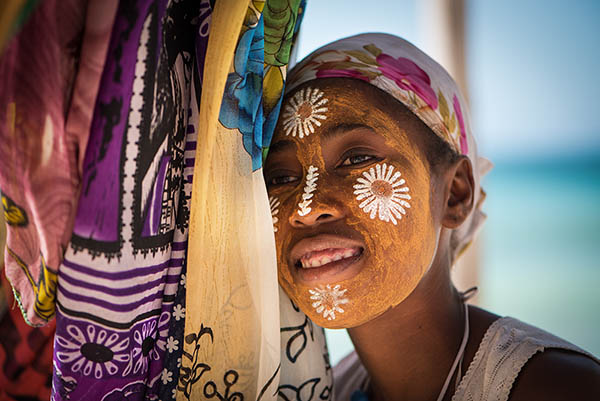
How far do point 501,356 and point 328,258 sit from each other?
456mm

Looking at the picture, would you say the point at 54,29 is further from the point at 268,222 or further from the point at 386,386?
the point at 386,386

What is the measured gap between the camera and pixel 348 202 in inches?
42.8

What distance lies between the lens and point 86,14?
734 mm

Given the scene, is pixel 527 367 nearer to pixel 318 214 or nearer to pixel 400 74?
pixel 318 214

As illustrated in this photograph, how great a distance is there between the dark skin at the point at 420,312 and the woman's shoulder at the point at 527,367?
12mm

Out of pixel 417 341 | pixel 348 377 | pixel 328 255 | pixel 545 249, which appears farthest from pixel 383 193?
pixel 545 249

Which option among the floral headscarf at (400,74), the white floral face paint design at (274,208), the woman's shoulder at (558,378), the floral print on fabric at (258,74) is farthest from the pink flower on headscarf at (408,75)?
the woman's shoulder at (558,378)

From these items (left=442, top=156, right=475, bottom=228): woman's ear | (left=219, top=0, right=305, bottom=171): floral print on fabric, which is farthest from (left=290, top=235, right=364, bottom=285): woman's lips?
(left=442, top=156, right=475, bottom=228): woman's ear

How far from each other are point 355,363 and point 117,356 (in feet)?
3.11

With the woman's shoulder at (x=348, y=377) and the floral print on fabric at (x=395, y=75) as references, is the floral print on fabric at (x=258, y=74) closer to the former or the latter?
the floral print on fabric at (x=395, y=75)

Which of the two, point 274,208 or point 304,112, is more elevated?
point 304,112

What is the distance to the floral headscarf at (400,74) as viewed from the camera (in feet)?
3.84

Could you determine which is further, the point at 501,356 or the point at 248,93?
the point at 501,356

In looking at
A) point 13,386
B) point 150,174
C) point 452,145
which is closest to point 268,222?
point 150,174
